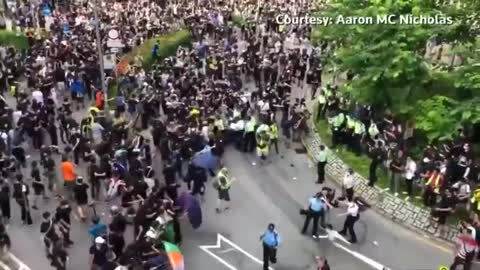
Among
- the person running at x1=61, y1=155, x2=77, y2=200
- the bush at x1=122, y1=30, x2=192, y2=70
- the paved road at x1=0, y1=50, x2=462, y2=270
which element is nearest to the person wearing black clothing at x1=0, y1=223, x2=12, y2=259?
the paved road at x1=0, y1=50, x2=462, y2=270

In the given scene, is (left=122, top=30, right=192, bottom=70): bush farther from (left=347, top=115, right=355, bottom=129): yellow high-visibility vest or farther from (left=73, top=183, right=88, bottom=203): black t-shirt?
(left=73, top=183, right=88, bottom=203): black t-shirt

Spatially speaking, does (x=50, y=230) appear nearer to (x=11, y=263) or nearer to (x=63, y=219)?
(x=63, y=219)

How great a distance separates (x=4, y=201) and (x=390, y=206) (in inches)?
381

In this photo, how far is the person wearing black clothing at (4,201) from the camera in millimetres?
15922

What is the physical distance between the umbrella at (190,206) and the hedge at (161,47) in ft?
35.9

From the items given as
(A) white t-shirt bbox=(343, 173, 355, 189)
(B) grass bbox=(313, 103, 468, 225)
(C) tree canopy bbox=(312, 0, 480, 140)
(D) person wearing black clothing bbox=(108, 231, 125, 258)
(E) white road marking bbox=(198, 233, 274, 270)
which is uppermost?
(C) tree canopy bbox=(312, 0, 480, 140)

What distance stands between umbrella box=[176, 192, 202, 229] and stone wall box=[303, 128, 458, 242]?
15.8 ft

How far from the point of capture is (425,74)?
1956 centimetres

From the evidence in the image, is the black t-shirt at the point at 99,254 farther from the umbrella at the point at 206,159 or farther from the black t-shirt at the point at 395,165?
the black t-shirt at the point at 395,165

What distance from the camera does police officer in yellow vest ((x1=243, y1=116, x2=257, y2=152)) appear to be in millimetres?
20422

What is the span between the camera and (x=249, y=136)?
2066cm

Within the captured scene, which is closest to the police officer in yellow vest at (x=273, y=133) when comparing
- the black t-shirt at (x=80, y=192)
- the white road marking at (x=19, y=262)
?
the black t-shirt at (x=80, y=192)

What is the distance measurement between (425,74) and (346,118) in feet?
8.65

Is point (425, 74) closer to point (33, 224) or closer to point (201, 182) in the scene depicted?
point (201, 182)
